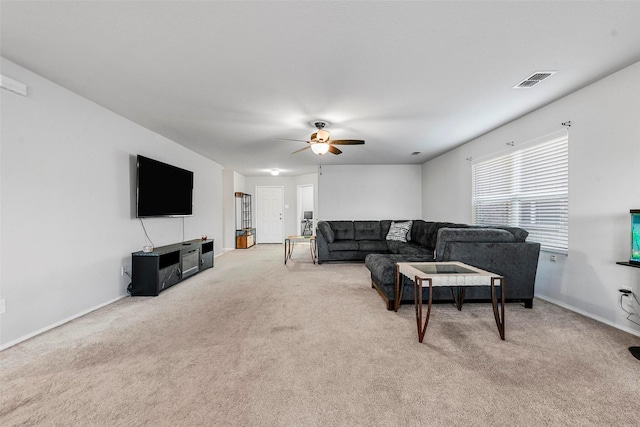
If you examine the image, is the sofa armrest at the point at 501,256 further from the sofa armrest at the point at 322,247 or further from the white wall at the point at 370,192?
the white wall at the point at 370,192

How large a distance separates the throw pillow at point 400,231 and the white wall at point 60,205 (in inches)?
185

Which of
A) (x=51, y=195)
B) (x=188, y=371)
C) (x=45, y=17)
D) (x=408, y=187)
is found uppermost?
(x=45, y=17)

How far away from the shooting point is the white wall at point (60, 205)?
88.0 inches

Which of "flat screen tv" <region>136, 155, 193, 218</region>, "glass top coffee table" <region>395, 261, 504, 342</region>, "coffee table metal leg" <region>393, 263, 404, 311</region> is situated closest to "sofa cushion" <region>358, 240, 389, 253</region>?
"coffee table metal leg" <region>393, 263, 404, 311</region>

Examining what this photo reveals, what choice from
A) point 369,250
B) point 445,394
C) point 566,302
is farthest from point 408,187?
point 445,394

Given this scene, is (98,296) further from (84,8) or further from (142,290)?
(84,8)

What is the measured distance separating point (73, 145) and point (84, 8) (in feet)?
5.54

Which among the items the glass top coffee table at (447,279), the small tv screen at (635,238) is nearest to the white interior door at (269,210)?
the glass top coffee table at (447,279)

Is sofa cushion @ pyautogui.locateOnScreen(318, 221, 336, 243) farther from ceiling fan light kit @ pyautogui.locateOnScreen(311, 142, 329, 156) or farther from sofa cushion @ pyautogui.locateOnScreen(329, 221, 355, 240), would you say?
ceiling fan light kit @ pyautogui.locateOnScreen(311, 142, 329, 156)

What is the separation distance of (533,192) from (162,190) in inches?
205

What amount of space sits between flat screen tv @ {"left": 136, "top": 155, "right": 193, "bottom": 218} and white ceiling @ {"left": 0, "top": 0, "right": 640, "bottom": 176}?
26.7 inches

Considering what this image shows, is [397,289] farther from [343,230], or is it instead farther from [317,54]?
[343,230]

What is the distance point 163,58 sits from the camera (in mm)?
2186

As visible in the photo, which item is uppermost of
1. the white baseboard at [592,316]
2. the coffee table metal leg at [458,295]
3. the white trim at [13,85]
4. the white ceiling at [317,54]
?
the white ceiling at [317,54]
